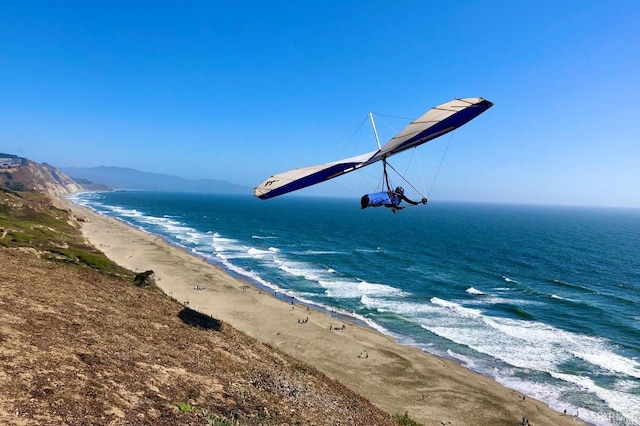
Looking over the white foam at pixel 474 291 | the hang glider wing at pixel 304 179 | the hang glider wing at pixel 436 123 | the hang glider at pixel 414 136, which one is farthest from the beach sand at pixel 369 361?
the white foam at pixel 474 291

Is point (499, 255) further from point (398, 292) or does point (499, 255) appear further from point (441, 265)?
point (398, 292)

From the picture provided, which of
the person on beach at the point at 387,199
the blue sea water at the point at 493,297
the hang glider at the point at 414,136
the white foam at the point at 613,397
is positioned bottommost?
the white foam at the point at 613,397

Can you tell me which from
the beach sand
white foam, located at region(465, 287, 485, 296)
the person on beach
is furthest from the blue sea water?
the person on beach

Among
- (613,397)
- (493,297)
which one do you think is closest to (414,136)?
(613,397)

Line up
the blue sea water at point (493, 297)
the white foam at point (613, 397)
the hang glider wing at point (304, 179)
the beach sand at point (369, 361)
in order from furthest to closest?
1. the blue sea water at point (493, 297)
2. the white foam at point (613, 397)
3. the beach sand at point (369, 361)
4. the hang glider wing at point (304, 179)

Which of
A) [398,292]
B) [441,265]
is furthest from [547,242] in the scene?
[398,292]

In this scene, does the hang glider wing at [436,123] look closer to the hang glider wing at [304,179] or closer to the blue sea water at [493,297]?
the hang glider wing at [304,179]
